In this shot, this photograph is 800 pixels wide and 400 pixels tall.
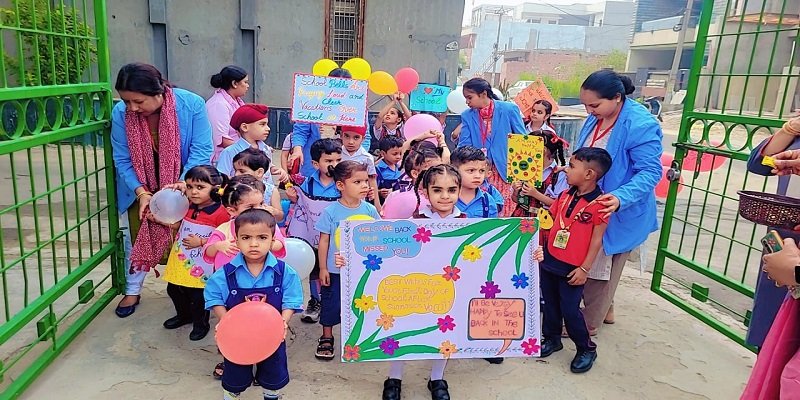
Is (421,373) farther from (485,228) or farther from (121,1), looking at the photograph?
(121,1)

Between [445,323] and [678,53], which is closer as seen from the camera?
[445,323]

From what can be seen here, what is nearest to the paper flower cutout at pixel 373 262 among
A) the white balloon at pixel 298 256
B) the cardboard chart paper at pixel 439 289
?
the cardboard chart paper at pixel 439 289

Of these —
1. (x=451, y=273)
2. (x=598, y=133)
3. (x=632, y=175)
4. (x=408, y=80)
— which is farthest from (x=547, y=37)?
(x=451, y=273)

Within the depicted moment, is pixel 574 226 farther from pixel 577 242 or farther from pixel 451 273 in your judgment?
pixel 451 273

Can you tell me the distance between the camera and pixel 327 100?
154 inches

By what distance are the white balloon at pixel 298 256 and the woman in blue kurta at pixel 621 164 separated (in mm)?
1630

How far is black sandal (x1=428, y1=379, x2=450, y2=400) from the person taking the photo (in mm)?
2699

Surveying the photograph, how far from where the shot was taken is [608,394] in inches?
113

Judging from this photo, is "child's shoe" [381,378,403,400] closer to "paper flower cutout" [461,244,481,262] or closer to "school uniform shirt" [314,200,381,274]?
"school uniform shirt" [314,200,381,274]

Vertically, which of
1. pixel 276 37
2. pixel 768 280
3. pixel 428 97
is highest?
pixel 276 37

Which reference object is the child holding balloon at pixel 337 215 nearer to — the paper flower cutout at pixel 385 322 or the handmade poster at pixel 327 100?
the paper flower cutout at pixel 385 322

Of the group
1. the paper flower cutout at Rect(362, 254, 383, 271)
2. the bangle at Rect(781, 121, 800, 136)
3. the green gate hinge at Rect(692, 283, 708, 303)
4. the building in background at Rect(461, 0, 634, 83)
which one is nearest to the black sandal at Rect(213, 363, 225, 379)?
the paper flower cutout at Rect(362, 254, 383, 271)

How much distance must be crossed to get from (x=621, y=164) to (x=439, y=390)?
63.6 inches

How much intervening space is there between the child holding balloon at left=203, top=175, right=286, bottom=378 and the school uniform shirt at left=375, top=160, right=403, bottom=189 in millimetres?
1389
